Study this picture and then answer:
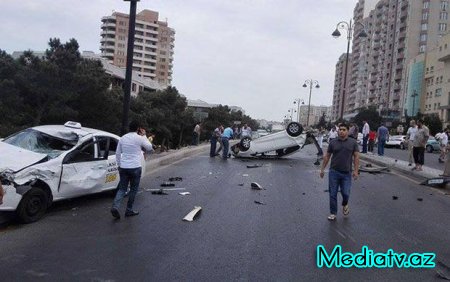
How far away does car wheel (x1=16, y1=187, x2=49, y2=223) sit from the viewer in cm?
769

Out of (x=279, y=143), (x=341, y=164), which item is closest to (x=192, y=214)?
(x=341, y=164)

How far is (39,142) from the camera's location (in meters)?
9.30

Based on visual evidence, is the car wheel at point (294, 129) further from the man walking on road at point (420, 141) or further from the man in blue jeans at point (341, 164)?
the man in blue jeans at point (341, 164)

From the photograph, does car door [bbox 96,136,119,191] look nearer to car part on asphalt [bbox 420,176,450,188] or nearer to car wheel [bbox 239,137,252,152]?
car part on asphalt [bbox 420,176,450,188]

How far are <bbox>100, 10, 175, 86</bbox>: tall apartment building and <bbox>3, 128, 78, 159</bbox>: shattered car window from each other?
134 metres

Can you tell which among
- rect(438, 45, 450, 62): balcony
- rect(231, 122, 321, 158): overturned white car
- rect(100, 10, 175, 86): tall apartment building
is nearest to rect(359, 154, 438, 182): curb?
rect(231, 122, 321, 158): overturned white car

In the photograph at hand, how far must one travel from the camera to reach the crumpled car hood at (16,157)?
7.86 m

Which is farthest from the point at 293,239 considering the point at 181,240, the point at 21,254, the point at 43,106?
the point at 43,106

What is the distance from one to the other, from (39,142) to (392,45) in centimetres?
13167

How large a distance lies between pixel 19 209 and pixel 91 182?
6.52 ft

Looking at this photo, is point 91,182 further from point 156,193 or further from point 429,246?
point 429,246

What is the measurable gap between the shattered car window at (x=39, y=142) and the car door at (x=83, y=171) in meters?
0.25

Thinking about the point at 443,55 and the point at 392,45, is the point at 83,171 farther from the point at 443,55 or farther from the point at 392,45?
the point at 392,45

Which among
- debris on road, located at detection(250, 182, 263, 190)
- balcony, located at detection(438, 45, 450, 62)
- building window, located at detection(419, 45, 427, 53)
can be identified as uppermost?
building window, located at detection(419, 45, 427, 53)
